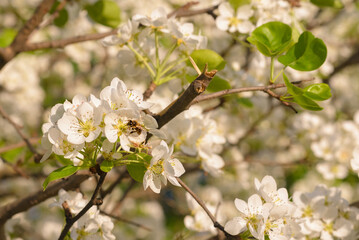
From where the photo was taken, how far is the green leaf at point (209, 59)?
1.23 meters

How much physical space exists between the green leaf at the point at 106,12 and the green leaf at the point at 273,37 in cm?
79

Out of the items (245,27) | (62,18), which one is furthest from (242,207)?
(62,18)

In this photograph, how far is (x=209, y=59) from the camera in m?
1.24

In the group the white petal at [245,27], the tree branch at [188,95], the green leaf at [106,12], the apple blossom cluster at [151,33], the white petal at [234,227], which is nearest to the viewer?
the tree branch at [188,95]

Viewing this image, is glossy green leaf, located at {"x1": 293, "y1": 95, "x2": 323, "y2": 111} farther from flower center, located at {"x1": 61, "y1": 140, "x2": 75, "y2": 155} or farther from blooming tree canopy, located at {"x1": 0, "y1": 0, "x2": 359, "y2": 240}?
flower center, located at {"x1": 61, "y1": 140, "x2": 75, "y2": 155}

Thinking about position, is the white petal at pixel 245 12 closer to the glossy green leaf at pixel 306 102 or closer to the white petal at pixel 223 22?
the white petal at pixel 223 22

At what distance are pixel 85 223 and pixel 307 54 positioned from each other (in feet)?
2.67

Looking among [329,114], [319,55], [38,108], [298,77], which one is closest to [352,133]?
[298,77]

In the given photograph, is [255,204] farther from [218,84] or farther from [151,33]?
[151,33]

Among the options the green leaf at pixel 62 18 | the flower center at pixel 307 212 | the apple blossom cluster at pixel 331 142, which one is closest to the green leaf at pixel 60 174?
the flower center at pixel 307 212

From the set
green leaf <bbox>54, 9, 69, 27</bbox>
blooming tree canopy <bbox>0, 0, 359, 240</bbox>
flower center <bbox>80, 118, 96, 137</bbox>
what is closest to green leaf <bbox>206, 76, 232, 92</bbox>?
blooming tree canopy <bbox>0, 0, 359, 240</bbox>

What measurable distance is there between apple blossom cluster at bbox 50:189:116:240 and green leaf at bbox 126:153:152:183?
0.29 meters

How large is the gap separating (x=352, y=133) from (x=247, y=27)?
1.08m

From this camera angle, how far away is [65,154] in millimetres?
950
